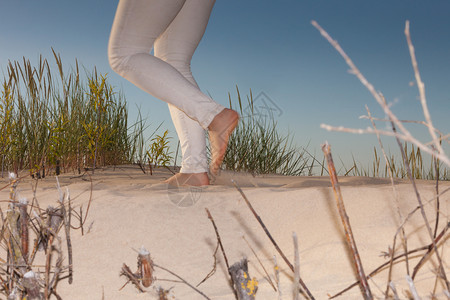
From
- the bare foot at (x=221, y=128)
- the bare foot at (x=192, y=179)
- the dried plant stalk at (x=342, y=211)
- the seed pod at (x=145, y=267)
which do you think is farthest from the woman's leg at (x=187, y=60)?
the dried plant stalk at (x=342, y=211)

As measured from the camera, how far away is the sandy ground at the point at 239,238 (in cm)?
111

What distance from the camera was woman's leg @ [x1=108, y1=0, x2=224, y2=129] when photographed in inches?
71.9

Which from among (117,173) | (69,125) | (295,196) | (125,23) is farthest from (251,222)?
(69,125)

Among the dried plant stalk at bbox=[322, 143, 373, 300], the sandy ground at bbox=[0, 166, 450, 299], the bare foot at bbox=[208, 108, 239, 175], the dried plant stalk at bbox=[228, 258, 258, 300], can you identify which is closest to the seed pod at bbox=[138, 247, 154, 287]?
the sandy ground at bbox=[0, 166, 450, 299]

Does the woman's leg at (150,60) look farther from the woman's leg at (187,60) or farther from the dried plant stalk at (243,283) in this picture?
the dried plant stalk at (243,283)

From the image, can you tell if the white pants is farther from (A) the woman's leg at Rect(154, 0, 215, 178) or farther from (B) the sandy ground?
(B) the sandy ground

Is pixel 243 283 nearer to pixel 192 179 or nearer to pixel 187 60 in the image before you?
pixel 192 179

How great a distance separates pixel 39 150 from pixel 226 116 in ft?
7.26

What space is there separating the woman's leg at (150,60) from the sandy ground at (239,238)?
0.41 m

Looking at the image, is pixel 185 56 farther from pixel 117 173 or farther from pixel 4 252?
pixel 117 173

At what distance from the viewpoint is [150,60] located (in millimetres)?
1884

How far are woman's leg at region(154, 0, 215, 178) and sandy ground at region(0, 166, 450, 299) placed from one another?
21 centimetres

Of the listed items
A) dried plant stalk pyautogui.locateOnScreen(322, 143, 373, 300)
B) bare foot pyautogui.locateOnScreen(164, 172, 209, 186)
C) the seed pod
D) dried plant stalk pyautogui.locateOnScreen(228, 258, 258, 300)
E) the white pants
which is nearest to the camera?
dried plant stalk pyautogui.locateOnScreen(322, 143, 373, 300)

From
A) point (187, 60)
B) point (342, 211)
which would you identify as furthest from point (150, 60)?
point (342, 211)
